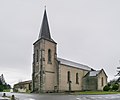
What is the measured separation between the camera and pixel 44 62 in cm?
5466

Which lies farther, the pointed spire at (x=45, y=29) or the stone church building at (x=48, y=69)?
the pointed spire at (x=45, y=29)

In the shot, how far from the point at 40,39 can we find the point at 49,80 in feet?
35.0

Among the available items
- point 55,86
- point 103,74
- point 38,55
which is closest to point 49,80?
point 55,86

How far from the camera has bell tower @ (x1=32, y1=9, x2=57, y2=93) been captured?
54.3m

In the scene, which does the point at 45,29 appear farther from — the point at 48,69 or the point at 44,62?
the point at 48,69

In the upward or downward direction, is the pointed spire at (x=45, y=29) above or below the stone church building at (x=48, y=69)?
above

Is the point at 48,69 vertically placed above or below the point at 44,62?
below

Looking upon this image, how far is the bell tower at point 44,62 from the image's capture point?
178 feet

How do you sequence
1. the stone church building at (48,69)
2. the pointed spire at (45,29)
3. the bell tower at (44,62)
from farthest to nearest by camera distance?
the pointed spire at (45,29) → the stone church building at (48,69) → the bell tower at (44,62)

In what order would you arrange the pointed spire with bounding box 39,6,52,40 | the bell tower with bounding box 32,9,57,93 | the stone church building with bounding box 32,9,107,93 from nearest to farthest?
the bell tower with bounding box 32,9,57,93 < the stone church building with bounding box 32,9,107,93 < the pointed spire with bounding box 39,6,52,40

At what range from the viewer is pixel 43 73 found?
54.1 meters

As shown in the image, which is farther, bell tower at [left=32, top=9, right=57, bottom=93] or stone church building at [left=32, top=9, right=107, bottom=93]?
stone church building at [left=32, top=9, right=107, bottom=93]

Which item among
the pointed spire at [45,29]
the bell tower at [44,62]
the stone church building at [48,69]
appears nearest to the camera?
the bell tower at [44,62]

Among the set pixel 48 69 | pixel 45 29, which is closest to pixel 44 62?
pixel 48 69
